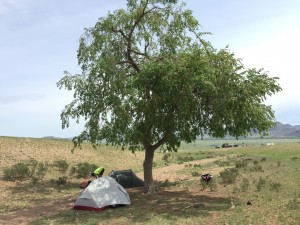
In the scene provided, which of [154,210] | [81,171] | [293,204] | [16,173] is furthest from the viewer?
[81,171]

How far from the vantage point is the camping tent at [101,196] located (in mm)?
18531

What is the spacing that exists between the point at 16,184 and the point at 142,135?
1411cm

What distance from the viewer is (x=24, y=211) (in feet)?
65.3

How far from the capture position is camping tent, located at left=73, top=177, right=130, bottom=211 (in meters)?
18.5

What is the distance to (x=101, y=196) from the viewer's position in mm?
18875

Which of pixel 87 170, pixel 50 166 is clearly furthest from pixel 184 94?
pixel 50 166

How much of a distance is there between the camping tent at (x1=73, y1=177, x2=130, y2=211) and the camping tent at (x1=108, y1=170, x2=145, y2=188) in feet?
23.0

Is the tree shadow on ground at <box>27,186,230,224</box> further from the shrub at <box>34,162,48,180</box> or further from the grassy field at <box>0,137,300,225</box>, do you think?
the shrub at <box>34,162,48,180</box>

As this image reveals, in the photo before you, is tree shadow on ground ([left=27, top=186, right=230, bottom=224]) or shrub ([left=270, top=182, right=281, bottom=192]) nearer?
tree shadow on ground ([left=27, top=186, right=230, bottom=224])

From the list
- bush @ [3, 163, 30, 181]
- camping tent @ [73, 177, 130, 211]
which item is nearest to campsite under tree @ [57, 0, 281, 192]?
camping tent @ [73, 177, 130, 211]

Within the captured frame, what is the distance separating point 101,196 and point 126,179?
816 centimetres

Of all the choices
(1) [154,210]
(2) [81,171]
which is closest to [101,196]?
(1) [154,210]

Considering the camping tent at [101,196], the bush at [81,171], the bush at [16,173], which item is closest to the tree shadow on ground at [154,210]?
the camping tent at [101,196]

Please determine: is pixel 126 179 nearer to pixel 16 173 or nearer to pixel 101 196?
pixel 101 196
